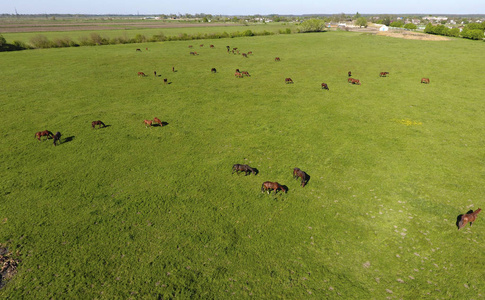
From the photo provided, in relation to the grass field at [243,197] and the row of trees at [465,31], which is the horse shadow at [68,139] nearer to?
the grass field at [243,197]

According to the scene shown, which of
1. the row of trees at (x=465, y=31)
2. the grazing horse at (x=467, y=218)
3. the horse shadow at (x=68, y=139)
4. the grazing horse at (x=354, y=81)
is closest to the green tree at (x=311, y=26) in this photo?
the row of trees at (x=465, y=31)

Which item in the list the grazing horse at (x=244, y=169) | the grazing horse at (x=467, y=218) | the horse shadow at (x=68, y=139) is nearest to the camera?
the grazing horse at (x=467, y=218)

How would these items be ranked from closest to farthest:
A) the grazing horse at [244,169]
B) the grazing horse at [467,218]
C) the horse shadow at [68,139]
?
the grazing horse at [467,218], the grazing horse at [244,169], the horse shadow at [68,139]

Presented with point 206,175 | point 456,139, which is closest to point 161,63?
point 206,175

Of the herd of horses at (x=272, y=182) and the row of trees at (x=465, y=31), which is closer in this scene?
the herd of horses at (x=272, y=182)

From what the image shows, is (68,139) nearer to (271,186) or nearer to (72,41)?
(271,186)

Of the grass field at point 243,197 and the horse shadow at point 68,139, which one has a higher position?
the horse shadow at point 68,139
